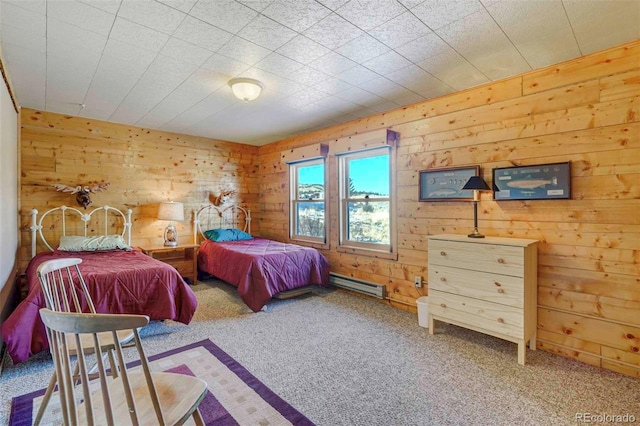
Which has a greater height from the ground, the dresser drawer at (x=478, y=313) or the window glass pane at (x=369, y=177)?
the window glass pane at (x=369, y=177)

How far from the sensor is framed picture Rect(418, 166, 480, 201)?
9.95 ft

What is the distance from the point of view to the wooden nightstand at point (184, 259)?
4527 mm

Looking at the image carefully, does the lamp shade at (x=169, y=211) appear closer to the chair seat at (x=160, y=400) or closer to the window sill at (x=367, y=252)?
the window sill at (x=367, y=252)

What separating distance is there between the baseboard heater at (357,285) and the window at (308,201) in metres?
Answer: 0.60

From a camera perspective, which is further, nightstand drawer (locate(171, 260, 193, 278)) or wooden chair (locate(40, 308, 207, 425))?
nightstand drawer (locate(171, 260, 193, 278))

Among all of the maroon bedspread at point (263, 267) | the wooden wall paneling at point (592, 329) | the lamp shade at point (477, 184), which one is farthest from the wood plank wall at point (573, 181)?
the maroon bedspread at point (263, 267)

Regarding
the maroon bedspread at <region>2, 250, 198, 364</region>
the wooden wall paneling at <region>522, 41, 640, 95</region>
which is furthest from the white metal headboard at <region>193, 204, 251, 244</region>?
the wooden wall paneling at <region>522, 41, 640, 95</region>

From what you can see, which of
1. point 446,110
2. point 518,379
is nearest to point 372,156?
point 446,110

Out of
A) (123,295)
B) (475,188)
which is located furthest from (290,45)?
(123,295)

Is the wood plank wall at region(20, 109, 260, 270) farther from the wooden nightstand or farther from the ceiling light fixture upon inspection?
the ceiling light fixture

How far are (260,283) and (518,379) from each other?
7.96ft

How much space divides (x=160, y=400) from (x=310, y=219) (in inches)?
152

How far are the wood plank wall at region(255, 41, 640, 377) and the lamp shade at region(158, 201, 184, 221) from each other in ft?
11.2

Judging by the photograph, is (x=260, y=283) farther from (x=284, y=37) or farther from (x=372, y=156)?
(x=284, y=37)
